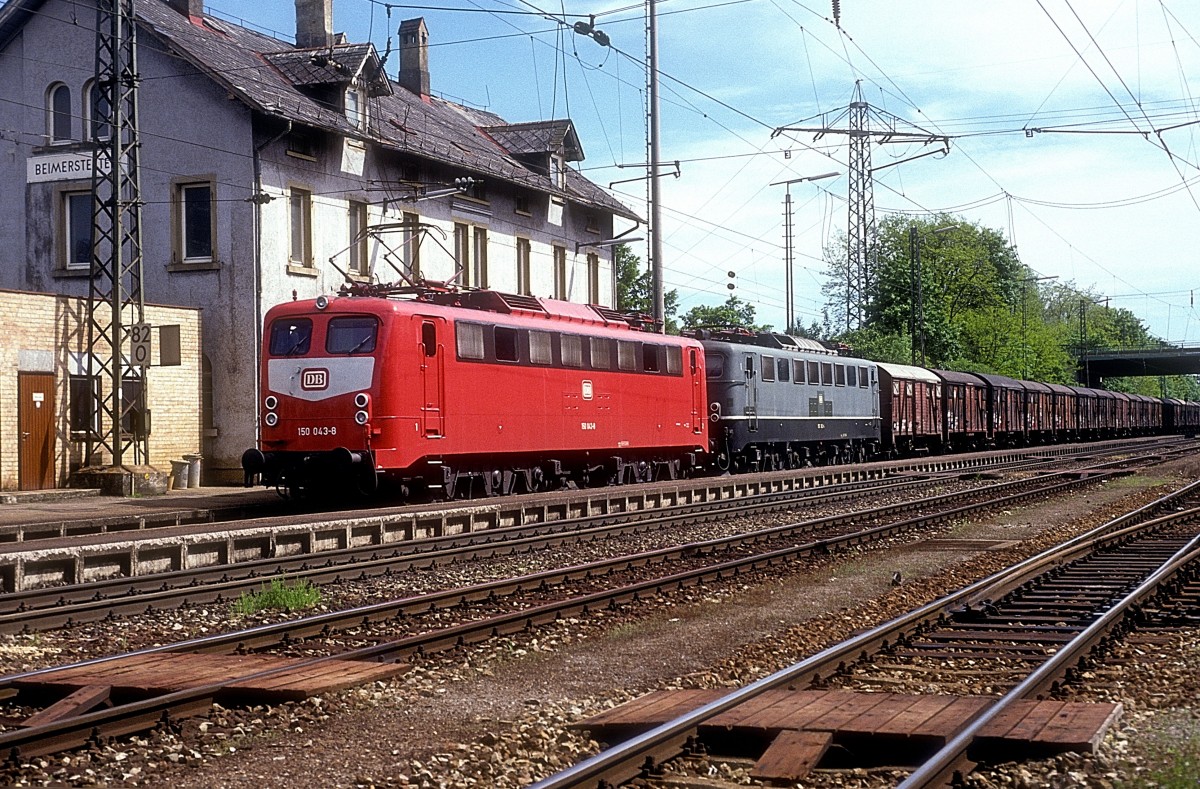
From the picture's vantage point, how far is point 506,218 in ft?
119

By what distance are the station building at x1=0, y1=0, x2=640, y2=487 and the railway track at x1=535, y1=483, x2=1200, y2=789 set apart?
15.6 metres

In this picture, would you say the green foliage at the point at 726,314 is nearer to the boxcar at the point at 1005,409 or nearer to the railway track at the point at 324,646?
the boxcar at the point at 1005,409

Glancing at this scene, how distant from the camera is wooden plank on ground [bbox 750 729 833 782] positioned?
19.5 ft

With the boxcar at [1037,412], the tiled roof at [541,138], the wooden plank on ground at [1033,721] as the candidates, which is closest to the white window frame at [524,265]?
the tiled roof at [541,138]

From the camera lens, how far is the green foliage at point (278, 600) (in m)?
11.1

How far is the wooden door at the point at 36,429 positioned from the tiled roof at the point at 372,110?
7.04 metres

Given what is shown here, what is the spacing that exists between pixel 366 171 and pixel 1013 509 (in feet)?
54.9

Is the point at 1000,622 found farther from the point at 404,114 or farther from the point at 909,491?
the point at 404,114

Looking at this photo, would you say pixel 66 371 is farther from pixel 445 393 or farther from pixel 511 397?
pixel 511 397

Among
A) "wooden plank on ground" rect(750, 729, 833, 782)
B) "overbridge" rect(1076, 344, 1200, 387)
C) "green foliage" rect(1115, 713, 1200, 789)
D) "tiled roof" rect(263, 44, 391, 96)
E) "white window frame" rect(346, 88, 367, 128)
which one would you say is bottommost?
"green foliage" rect(1115, 713, 1200, 789)

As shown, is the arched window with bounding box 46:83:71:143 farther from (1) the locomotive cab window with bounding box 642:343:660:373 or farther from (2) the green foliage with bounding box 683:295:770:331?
(2) the green foliage with bounding box 683:295:770:331

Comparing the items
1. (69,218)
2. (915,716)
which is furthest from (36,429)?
(915,716)

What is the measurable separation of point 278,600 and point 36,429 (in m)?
14.7

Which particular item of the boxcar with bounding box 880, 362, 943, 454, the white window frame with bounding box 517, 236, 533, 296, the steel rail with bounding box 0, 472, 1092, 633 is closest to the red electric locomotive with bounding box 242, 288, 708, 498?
the steel rail with bounding box 0, 472, 1092, 633
